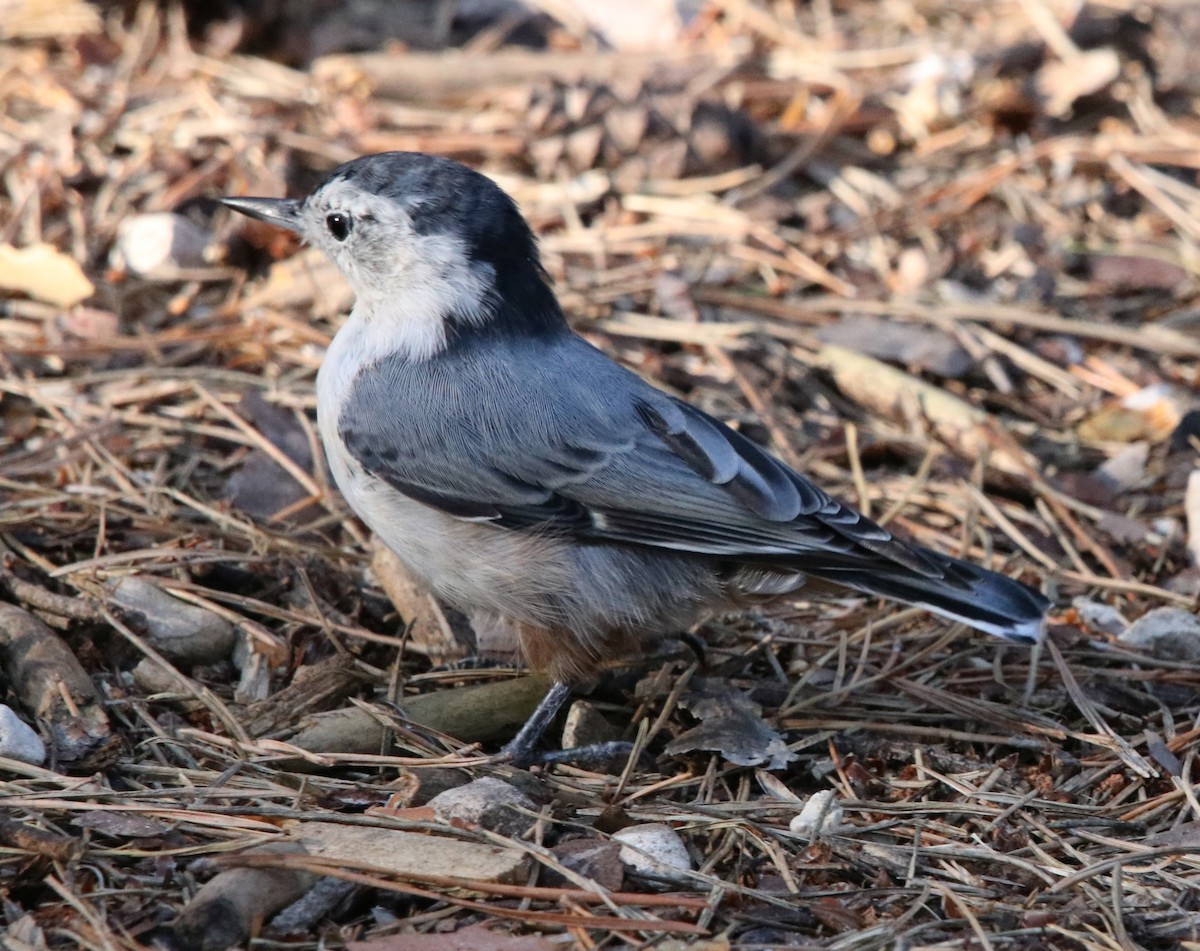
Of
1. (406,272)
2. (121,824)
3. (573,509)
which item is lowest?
(121,824)

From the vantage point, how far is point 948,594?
3.68 metres

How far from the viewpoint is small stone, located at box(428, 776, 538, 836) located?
308 cm

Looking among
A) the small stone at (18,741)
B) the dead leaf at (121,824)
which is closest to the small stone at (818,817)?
the dead leaf at (121,824)

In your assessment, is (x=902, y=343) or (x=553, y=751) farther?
(x=902, y=343)

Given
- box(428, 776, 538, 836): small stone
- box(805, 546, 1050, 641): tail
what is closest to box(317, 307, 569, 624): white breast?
box(428, 776, 538, 836): small stone

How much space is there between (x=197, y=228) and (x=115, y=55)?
1.58 metres

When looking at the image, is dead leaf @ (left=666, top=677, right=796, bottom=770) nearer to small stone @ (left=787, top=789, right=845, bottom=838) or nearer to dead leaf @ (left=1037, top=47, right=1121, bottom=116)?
small stone @ (left=787, top=789, right=845, bottom=838)

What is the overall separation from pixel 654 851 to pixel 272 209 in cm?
236

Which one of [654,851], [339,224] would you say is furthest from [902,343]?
[654,851]

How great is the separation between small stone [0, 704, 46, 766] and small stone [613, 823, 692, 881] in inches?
53.9

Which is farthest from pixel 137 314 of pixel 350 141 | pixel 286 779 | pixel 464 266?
pixel 286 779

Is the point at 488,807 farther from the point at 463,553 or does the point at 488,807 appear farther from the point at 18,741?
the point at 18,741

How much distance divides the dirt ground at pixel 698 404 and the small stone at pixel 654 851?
0.05 ft

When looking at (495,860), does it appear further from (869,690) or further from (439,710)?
(869,690)
